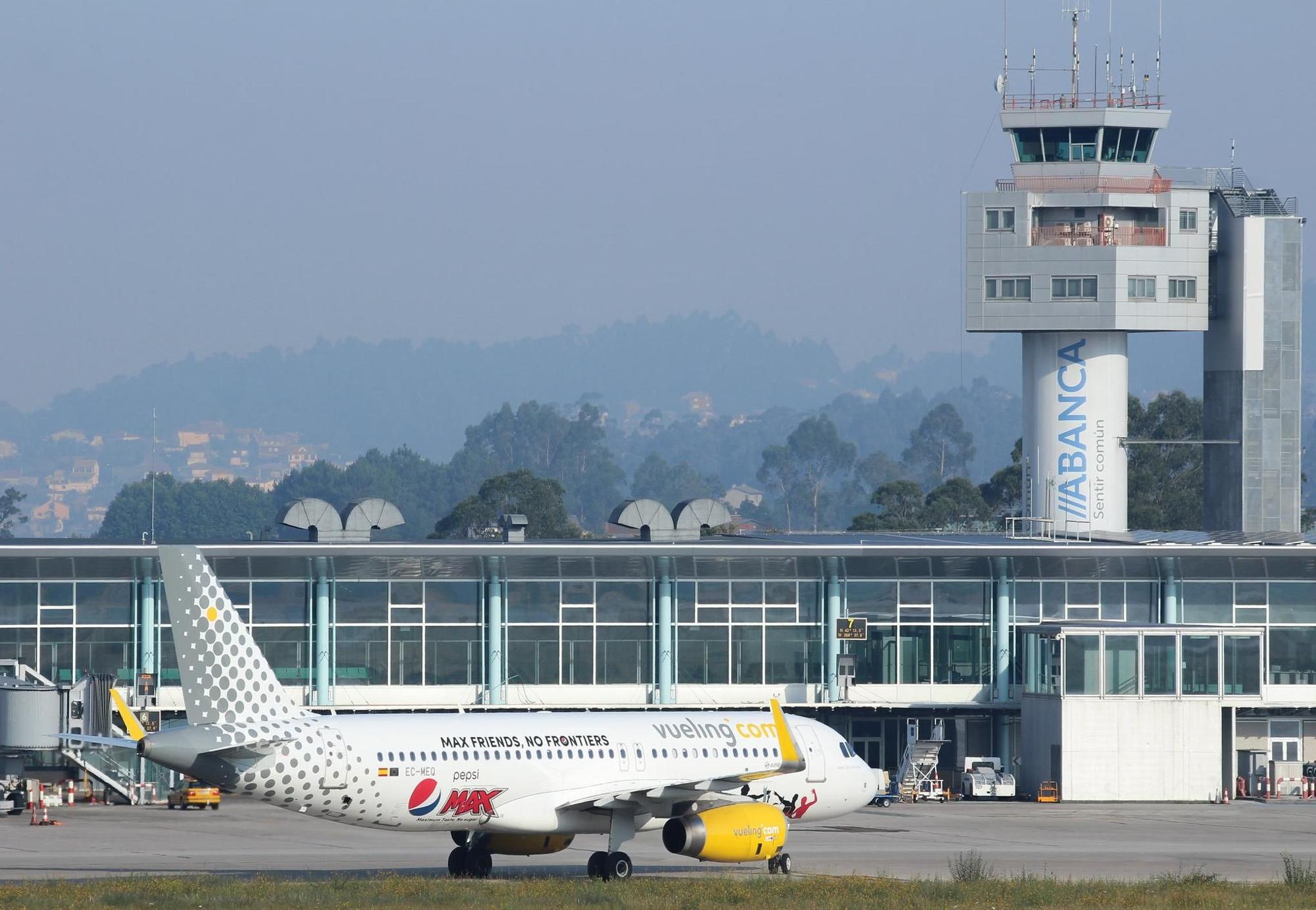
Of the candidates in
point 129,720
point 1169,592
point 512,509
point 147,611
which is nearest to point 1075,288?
point 1169,592

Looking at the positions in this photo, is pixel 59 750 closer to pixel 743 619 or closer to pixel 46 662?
pixel 46 662

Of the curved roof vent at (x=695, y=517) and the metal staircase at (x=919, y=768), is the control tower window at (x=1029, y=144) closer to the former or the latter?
the curved roof vent at (x=695, y=517)

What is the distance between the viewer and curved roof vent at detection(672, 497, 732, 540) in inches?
3223

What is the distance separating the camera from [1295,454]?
9756 cm

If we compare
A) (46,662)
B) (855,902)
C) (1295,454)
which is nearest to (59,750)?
(46,662)

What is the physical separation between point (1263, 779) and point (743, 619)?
20259mm

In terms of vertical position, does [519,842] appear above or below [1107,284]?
below

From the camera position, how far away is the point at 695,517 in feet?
269

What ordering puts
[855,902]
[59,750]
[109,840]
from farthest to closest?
[59,750] < [109,840] < [855,902]

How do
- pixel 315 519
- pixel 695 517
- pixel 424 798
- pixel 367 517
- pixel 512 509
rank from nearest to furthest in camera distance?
1. pixel 424 798
2. pixel 315 519
3. pixel 367 517
4. pixel 695 517
5. pixel 512 509

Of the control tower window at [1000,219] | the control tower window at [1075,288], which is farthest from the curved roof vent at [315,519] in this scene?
the control tower window at [1075,288]

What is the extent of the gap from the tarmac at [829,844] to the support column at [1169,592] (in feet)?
29.1

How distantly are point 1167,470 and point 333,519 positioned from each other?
12331cm

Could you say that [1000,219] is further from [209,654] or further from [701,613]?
[209,654]
